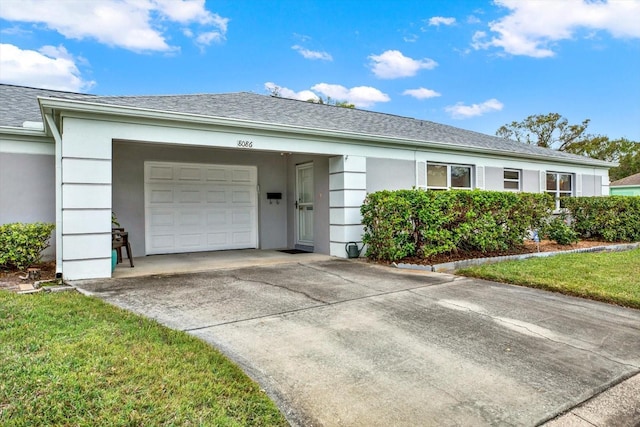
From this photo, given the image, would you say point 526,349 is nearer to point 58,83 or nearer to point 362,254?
point 362,254

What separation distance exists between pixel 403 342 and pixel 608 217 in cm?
1020

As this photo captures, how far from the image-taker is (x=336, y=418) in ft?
7.25

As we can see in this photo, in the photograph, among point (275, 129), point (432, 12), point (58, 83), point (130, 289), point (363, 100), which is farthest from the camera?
point (363, 100)

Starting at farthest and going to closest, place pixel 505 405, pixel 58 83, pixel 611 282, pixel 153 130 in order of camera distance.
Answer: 1. pixel 58 83
2. pixel 153 130
3. pixel 611 282
4. pixel 505 405

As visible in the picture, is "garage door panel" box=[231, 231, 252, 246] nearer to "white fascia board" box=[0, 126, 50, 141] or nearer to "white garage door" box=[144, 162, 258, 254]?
"white garage door" box=[144, 162, 258, 254]

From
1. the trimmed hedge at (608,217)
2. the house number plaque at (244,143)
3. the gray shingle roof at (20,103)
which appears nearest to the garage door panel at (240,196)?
the house number plaque at (244,143)

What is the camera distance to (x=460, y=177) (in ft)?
35.3

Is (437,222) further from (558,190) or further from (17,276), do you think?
(558,190)

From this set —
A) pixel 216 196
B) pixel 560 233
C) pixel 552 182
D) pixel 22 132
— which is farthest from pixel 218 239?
pixel 552 182

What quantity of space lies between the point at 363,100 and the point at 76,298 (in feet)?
101

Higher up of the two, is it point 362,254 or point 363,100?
point 363,100

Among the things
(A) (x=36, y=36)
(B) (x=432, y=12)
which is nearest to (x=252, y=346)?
(B) (x=432, y=12)

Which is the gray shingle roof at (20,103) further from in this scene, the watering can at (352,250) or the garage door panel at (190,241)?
the watering can at (352,250)

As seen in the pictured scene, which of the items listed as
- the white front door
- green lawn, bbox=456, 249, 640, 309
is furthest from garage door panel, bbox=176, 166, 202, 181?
green lawn, bbox=456, 249, 640, 309
